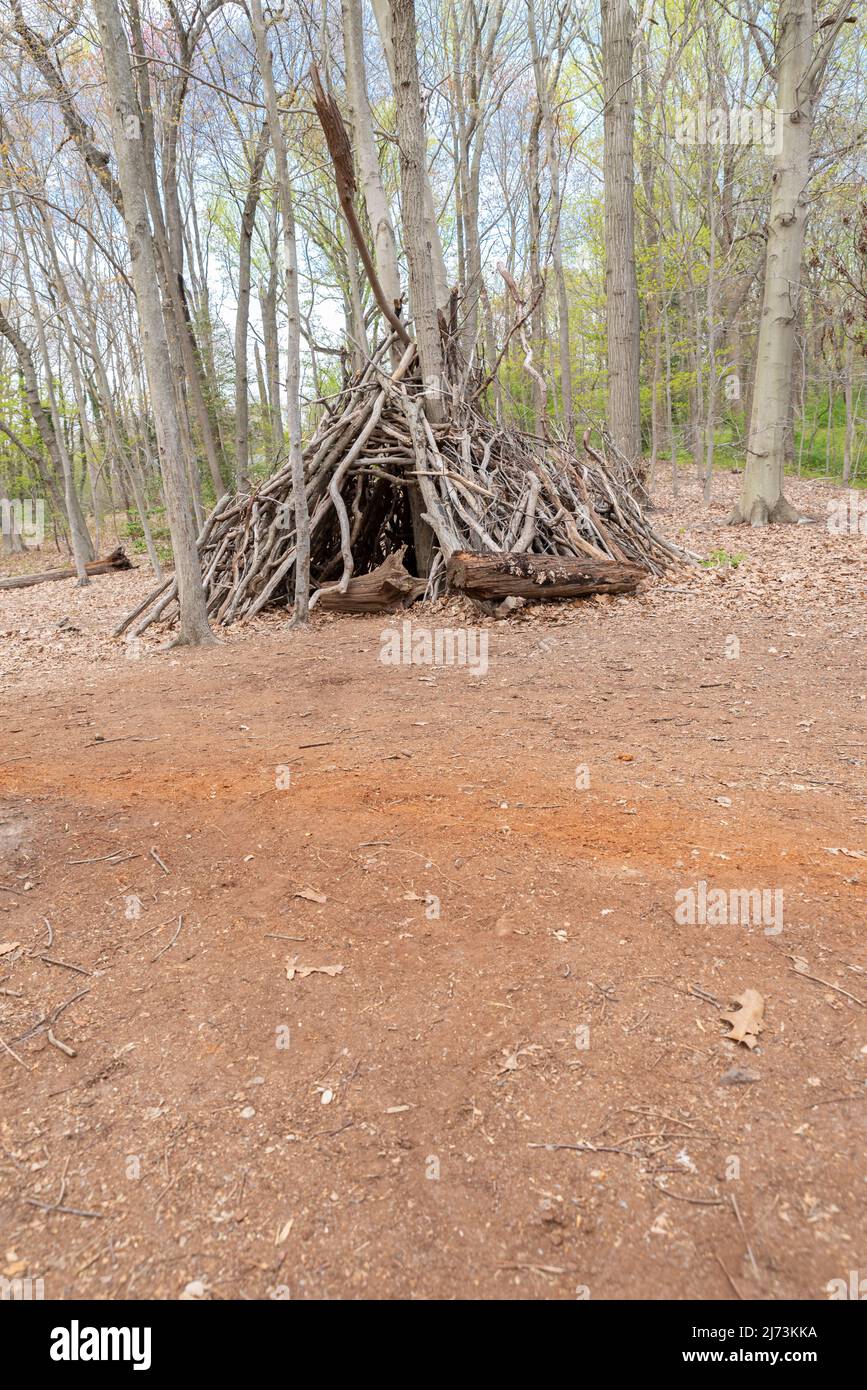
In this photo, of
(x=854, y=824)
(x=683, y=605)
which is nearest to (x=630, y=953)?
(x=854, y=824)

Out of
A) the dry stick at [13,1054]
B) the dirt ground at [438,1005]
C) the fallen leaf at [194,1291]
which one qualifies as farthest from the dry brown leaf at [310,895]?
the fallen leaf at [194,1291]

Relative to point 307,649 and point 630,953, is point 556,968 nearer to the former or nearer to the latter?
point 630,953

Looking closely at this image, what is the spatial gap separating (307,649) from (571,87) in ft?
61.7

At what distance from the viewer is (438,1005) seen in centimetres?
211

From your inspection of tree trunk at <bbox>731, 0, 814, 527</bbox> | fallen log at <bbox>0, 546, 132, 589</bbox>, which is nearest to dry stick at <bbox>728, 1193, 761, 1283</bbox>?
tree trunk at <bbox>731, 0, 814, 527</bbox>

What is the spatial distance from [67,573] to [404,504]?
25.9ft

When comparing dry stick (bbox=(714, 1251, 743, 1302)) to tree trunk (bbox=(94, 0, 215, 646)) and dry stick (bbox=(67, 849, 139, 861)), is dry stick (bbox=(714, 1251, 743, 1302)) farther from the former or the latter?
tree trunk (bbox=(94, 0, 215, 646))

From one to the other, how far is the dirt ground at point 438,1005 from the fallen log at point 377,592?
3.25 m

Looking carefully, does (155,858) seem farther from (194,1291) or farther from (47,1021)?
(194,1291)

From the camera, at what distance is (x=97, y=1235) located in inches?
60.9

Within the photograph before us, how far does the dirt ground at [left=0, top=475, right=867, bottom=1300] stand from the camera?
1.49m

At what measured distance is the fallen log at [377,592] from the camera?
7.49 m

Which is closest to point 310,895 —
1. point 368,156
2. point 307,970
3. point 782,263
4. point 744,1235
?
point 307,970

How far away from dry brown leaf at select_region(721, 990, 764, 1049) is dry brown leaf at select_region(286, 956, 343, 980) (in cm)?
113
